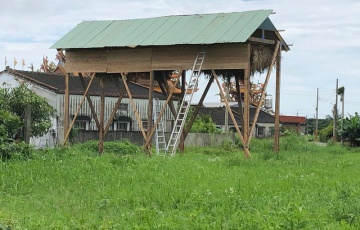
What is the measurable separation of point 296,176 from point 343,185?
181 centimetres

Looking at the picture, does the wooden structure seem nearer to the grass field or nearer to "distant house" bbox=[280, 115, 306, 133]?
the grass field

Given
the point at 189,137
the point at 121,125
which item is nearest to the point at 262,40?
the point at 189,137

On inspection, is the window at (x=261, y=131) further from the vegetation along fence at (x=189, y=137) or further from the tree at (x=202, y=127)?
the vegetation along fence at (x=189, y=137)

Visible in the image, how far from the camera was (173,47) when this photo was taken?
22.5 meters

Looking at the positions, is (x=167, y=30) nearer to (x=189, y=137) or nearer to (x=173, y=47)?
(x=173, y=47)

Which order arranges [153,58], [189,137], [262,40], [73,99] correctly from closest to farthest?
1. [262,40]
2. [153,58]
3. [189,137]
4. [73,99]

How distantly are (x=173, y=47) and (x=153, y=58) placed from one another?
3.01 feet

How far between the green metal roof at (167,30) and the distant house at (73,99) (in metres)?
7.76

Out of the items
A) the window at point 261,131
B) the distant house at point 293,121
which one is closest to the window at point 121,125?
the window at point 261,131

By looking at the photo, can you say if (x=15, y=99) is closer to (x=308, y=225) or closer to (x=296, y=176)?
(x=296, y=176)

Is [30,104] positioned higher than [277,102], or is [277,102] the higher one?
[277,102]

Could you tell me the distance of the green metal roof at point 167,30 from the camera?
832 inches

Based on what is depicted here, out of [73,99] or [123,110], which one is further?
[123,110]

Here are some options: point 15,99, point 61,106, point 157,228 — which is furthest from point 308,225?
point 61,106
